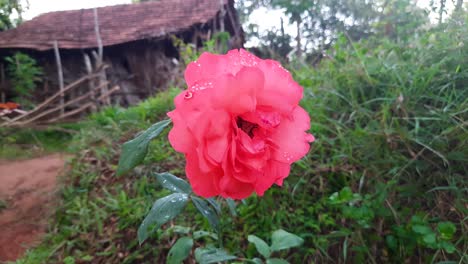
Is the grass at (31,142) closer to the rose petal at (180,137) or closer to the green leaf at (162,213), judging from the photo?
the green leaf at (162,213)

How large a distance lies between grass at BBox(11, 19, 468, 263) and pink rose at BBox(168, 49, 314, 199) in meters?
0.75

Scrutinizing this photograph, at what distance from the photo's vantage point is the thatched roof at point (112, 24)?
848cm

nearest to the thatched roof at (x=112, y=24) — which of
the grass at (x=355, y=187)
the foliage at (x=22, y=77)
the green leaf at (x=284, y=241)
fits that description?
the foliage at (x=22, y=77)

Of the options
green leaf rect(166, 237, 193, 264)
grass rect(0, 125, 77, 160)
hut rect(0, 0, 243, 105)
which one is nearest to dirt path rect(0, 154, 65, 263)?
grass rect(0, 125, 77, 160)

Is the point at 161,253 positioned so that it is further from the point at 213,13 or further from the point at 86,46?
the point at 213,13

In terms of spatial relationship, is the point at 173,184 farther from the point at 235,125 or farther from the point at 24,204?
the point at 24,204

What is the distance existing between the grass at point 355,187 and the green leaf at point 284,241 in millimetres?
290

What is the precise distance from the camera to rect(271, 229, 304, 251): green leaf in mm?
1193

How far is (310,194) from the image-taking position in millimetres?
1832

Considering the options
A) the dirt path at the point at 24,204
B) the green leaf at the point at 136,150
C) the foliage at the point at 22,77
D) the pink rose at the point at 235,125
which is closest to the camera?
the pink rose at the point at 235,125

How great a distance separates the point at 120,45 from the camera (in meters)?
8.77

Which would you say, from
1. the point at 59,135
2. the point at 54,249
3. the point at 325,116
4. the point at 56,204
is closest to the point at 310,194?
the point at 325,116

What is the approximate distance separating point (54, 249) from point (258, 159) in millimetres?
1837

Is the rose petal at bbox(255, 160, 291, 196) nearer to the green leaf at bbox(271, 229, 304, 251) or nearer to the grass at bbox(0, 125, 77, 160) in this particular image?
the green leaf at bbox(271, 229, 304, 251)
